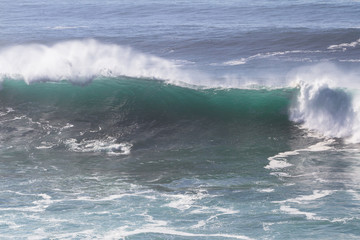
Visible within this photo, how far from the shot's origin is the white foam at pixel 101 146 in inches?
717

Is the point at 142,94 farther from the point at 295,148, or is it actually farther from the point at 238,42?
the point at 238,42

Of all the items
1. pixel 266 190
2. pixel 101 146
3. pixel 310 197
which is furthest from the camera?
pixel 101 146

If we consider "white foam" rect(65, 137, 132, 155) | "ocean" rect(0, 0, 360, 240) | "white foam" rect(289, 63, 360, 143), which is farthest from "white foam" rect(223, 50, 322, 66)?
"white foam" rect(65, 137, 132, 155)

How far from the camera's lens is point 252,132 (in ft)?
65.1

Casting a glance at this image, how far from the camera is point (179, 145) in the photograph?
61.7ft

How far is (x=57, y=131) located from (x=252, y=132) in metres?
6.33

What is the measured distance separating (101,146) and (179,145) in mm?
2358

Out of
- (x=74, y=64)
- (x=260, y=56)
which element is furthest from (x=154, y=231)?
(x=260, y=56)

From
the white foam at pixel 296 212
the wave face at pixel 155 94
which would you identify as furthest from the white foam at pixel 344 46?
the white foam at pixel 296 212

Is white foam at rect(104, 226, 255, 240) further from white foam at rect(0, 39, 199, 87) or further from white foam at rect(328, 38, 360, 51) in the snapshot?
white foam at rect(328, 38, 360, 51)

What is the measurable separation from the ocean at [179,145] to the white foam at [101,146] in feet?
0.20

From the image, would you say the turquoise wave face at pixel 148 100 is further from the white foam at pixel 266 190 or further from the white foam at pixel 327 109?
the white foam at pixel 266 190

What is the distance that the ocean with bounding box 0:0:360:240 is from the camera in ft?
42.0

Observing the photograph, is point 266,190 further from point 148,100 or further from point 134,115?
point 148,100
